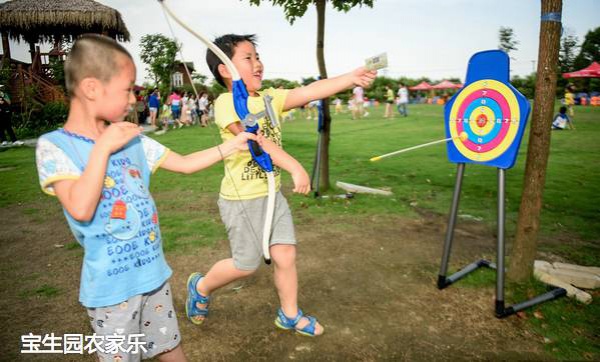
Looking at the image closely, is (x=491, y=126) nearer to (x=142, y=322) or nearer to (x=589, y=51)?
(x=142, y=322)

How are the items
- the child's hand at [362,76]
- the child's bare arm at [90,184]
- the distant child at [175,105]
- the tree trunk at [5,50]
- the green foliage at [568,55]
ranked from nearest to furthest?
the child's bare arm at [90,184] → the child's hand at [362,76] → the tree trunk at [5,50] → the distant child at [175,105] → the green foliage at [568,55]

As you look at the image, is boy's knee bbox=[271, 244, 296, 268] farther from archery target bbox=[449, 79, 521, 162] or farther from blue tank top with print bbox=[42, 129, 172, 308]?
archery target bbox=[449, 79, 521, 162]

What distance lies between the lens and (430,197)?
5863 millimetres

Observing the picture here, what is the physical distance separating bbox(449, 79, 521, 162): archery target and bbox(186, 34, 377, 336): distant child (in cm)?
94

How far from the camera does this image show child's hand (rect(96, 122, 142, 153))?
1444 millimetres

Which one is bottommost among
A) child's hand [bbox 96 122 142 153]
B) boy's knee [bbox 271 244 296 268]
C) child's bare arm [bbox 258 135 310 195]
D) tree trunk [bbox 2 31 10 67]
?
boy's knee [bbox 271 244 296 268]

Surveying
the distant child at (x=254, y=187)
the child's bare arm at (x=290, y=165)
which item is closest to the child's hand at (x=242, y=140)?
the child's bare arm at (x=290, y=165)

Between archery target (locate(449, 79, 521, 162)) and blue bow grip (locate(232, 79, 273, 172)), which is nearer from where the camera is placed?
blue bow grip (locate(232, 79, 273, 172))

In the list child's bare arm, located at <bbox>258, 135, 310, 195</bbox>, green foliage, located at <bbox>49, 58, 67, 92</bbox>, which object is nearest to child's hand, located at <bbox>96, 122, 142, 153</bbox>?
child's bare arm, located at <bbox>258, 135, 310, 195</bbox>

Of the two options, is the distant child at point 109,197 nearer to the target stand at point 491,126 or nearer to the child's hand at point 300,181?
the child's hand at point 300,181

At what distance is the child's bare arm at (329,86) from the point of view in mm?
2398

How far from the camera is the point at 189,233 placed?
15.0 feet

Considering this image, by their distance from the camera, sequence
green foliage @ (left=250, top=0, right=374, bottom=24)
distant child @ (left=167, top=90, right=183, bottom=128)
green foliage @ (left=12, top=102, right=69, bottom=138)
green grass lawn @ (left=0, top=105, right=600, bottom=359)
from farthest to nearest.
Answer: distant child @ (left=167, top=90, right=183, bottom=128) < green foliage @ (left=12, top=102, right=69, bottom=138) < green foliage @ (left=250, top=0, right=374, bottom=24) < green grass lawn @ (left=0, top=105, right=600, bottom=359)

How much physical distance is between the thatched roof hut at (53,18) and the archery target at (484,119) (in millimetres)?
16333
